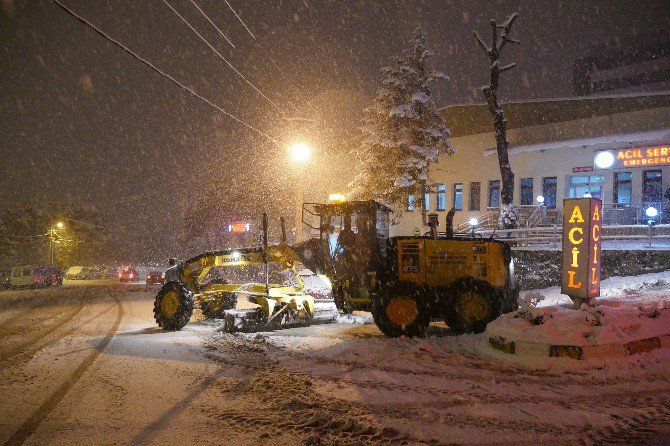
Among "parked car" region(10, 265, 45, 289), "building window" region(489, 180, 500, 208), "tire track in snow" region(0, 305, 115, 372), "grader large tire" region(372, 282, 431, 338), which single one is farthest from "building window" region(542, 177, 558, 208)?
"parked car" region(10, 265, 45, 289)

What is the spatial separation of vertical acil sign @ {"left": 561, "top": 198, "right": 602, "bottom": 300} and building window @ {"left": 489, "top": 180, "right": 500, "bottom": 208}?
17965 mm

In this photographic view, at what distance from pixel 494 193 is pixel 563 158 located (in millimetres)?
4569

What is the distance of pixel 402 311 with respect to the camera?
12.0m

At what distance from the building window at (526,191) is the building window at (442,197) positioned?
507 cm

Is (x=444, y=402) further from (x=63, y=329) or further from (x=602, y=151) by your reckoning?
(x=602, y=151)

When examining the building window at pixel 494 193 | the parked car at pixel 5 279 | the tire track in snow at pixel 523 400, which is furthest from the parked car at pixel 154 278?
the tire track in snow at pixel 523 400

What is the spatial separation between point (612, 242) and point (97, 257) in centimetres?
7796

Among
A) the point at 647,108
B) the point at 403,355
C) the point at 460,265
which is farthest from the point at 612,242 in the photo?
the point at 403,355

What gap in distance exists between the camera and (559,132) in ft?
95.8

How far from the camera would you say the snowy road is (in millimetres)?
5773

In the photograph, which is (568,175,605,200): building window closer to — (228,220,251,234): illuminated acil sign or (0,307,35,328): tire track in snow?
(0,307,35,328): tire track in snow

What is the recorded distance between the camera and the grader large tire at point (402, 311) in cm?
1198

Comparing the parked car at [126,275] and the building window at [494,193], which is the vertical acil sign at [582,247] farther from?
the parked car at [126,275]

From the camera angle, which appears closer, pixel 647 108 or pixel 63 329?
pixel 63 329
